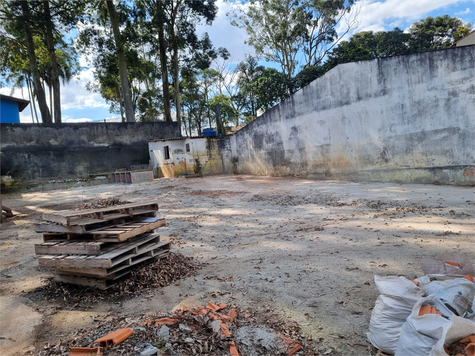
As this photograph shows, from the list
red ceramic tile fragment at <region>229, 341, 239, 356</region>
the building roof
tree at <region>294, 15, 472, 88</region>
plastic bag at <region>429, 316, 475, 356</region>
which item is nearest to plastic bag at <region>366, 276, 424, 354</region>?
plastic bag at <region>429, 316, 475, 356</region>

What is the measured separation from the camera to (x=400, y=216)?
6.09 m

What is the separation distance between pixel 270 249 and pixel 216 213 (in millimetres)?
3328

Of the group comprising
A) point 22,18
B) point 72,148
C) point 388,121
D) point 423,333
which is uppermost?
point 22,18

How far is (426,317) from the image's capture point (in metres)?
1.89

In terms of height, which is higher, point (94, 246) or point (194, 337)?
point (94, 246)

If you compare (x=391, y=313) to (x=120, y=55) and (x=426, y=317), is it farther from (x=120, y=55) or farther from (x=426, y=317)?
(x=120, y=55)

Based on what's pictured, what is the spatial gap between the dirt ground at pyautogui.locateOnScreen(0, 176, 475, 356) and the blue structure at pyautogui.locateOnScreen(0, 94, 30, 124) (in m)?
19.1

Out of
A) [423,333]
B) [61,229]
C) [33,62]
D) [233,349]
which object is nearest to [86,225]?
[61,229]

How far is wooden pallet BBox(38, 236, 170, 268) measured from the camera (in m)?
3.20

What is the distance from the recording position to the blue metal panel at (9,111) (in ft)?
73.2

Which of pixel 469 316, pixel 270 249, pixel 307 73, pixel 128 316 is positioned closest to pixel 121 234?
pixel 128 316

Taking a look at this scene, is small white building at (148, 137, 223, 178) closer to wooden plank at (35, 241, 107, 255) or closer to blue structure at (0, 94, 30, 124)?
blue structure at (0, 94, 30, 124)

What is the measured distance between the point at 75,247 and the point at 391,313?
3216mm

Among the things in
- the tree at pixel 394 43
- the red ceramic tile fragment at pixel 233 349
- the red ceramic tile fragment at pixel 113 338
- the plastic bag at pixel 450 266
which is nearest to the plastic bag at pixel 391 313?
the plastic bag at pixel 450 266
